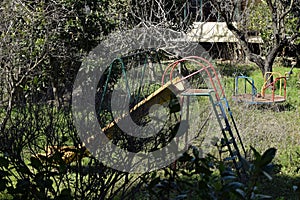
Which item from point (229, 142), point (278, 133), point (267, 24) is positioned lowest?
point (278, 133)

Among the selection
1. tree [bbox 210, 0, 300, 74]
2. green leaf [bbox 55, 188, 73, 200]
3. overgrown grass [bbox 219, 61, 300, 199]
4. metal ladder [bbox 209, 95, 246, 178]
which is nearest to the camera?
green leaf [bbox 55, 188, 73, 200]

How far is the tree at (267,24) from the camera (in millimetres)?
9977

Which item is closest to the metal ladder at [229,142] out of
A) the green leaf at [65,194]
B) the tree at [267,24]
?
the green leaf at [65,194]

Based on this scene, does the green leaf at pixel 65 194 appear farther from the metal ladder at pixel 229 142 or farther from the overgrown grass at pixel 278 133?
the overgrown grass at pixel 278 133

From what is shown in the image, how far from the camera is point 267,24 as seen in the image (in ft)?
41.6

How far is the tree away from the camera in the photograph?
9977mm

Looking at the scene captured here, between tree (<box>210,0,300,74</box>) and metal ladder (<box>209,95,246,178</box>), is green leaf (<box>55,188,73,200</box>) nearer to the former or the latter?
metal ladder (<box>209,95,246,178</box>)

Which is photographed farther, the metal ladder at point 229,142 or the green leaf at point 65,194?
the metal ladder at point 229,142

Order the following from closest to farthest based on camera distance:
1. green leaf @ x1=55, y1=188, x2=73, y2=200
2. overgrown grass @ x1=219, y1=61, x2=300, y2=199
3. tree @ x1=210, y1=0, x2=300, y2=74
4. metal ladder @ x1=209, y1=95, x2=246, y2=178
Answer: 1. green leaf @ x1=55, y1=188, x2=73, y2=200
2. metal ladder @ x1=209, y1=95, x2=246, y2=178
3. overgrown grass @ x1=219, y1=61, x2=300, y2=199
4. tree @ x1=210, y1=0, x2=300, y2=74

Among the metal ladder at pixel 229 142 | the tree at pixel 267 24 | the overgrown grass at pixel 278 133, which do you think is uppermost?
the tree at pixel 267 24

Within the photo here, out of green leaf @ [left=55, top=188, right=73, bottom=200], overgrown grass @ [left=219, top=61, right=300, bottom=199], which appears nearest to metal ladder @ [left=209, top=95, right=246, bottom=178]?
overgrown grass @ [left=219, top=61, right=300, bottom=199]

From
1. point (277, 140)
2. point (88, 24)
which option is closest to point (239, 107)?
point (277, 140)

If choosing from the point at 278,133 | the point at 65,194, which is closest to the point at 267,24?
the point at 278,133

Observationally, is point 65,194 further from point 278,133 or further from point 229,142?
point 278,133
